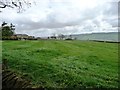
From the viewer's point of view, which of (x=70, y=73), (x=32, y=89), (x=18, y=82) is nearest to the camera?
(x=32, y=89)

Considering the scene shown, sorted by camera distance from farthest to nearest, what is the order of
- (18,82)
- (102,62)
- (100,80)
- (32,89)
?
(102,62)
(100,80)
(18,82)
(32,89)

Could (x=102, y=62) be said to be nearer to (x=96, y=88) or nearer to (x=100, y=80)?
(x=100, y=80)

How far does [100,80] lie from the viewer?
1527 centimetres

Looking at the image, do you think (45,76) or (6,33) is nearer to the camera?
(45,76)

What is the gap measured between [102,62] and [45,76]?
6870 mm

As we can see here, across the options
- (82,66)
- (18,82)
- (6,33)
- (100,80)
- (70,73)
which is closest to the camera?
(18,82)

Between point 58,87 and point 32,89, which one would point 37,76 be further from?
point 32,89

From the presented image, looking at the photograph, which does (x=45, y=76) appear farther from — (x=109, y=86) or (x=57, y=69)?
(x=109, y=86)

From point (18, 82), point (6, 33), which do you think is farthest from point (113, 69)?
point (6, 33)

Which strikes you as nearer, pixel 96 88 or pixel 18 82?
pixel 18 82

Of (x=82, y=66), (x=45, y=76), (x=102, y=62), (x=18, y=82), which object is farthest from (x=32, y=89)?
(x=102, y=62)

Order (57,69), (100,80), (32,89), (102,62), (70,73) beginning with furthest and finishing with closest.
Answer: (102,62), (57,69), (70,73), (100,80), (32,89)

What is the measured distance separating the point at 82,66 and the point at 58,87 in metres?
6.03

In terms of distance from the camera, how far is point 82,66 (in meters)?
19.4
